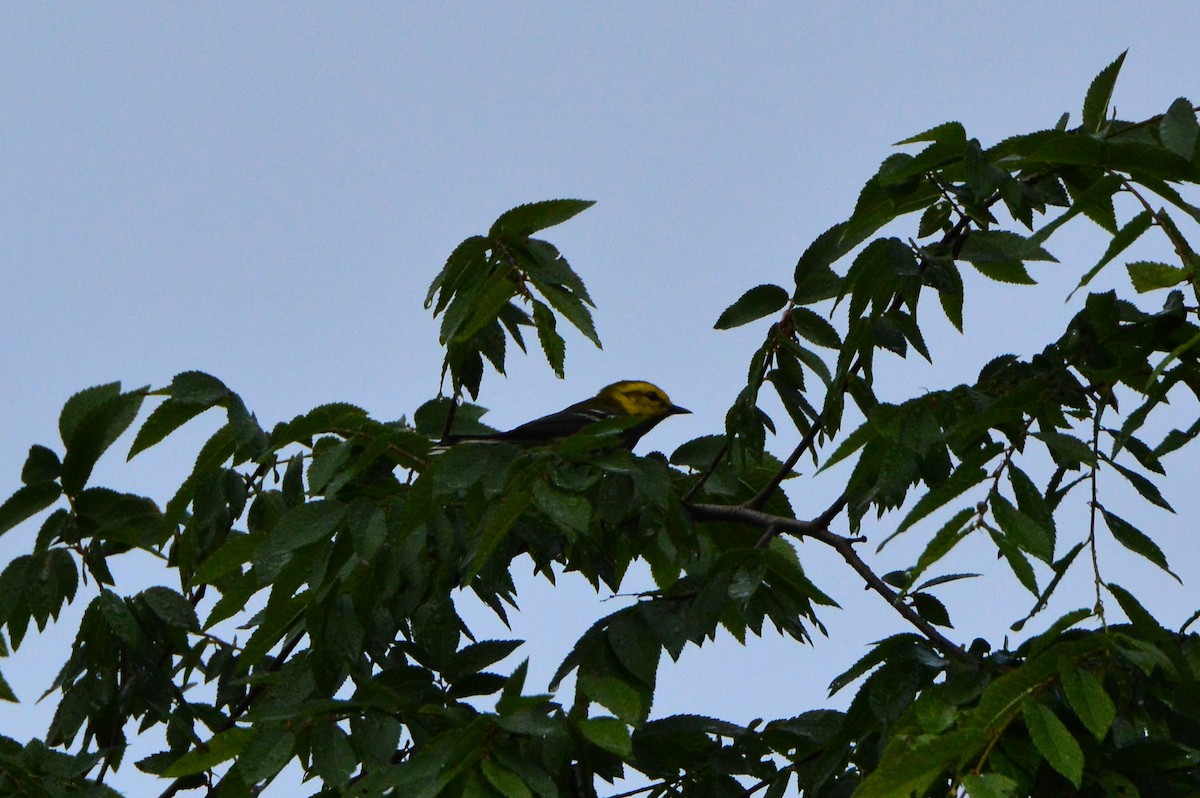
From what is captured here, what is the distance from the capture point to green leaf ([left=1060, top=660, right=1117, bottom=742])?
7.82 ft

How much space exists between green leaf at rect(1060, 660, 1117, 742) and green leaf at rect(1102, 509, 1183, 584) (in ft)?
1.74

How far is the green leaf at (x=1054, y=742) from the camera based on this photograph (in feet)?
7.55

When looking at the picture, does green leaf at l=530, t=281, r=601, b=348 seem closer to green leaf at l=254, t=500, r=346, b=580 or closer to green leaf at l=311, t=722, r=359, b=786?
green leaf at l=254, t=500, r=346, b=580

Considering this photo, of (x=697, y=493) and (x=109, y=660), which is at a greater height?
(x=697, y=493)

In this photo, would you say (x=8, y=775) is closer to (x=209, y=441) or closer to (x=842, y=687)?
(x=209, y=441)

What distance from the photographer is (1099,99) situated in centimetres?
324

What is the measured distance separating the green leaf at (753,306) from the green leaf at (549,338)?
47 cm

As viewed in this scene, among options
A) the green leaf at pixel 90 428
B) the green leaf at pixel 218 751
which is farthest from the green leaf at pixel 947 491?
the green leaf at pixel 90 428

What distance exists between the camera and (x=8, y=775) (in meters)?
3.21

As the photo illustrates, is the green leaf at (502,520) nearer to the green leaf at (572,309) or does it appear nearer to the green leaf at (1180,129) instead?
the green leaf at (572,309)

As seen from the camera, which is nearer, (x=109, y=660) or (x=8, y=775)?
(x=8, y=775)

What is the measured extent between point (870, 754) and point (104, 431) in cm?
209

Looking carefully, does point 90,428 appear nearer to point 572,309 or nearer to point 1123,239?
point 572,309

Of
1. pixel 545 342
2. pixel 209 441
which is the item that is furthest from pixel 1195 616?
pixel 209 441
